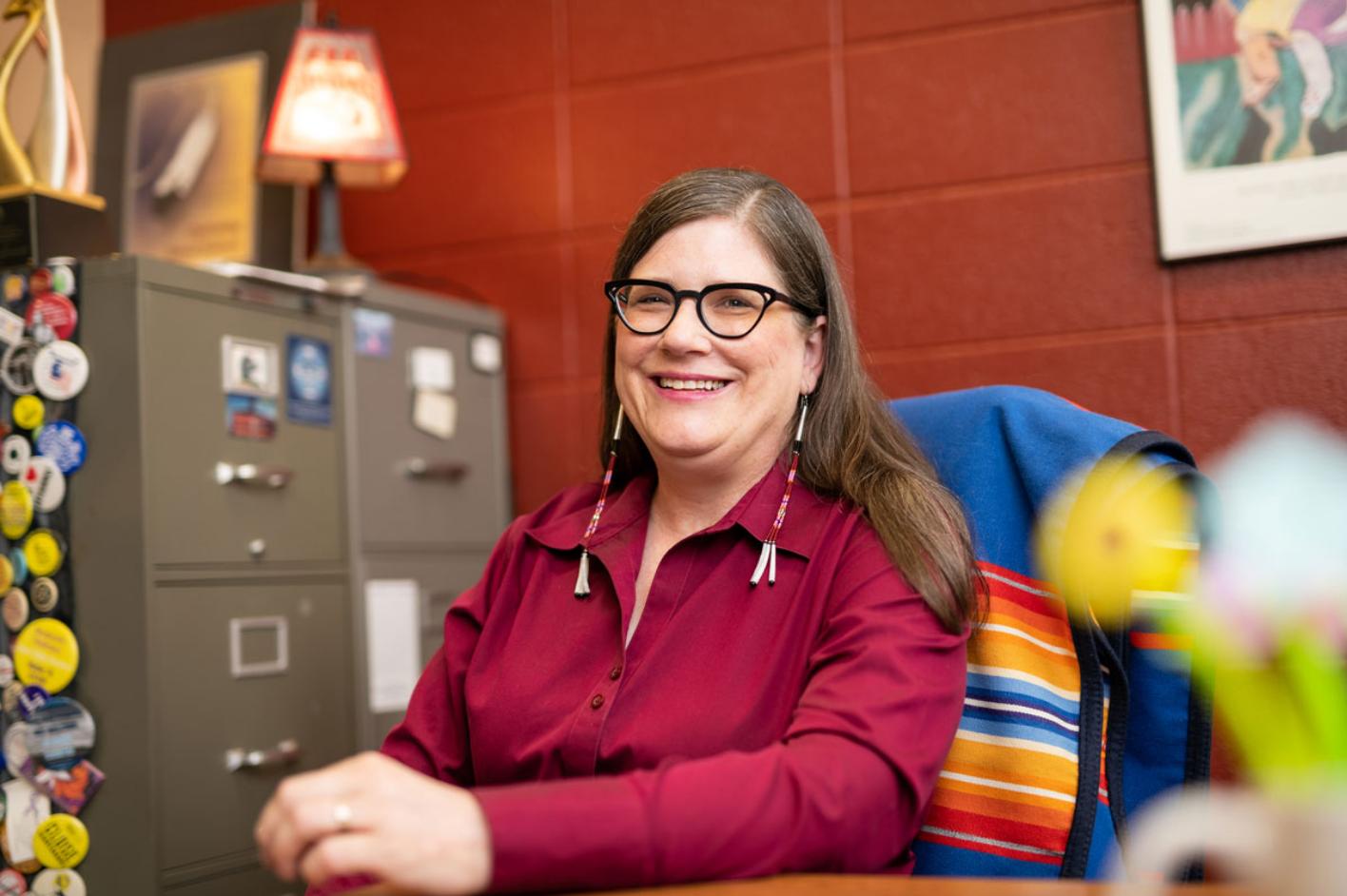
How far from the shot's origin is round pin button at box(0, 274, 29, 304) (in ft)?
7.59

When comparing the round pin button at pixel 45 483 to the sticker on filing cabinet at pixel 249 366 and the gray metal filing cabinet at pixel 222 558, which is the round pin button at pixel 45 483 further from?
the sticker on filing cabinet at pixel 249 366

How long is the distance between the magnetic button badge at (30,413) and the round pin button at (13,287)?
0.57 ft

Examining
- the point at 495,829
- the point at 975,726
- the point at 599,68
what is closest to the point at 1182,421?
the point at 975,726

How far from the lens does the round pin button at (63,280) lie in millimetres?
2289

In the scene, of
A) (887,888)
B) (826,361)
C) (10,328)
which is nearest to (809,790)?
(887,888)

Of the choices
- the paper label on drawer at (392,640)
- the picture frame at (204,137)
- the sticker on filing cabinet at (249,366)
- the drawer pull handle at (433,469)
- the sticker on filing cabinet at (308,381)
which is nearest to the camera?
the sticker on filing cabinet at (249,366)

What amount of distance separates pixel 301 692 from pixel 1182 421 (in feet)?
5.73

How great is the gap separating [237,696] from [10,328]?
74cm

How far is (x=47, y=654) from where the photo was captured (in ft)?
7.39

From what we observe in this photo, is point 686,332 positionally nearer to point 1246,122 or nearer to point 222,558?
point 222,558

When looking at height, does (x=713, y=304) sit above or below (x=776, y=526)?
above

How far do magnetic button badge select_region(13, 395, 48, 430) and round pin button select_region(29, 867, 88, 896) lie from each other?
2.41 feet

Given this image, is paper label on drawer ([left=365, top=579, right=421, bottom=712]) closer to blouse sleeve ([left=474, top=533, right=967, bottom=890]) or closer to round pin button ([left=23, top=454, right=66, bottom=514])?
round pin button ([left=23, top=454, right=66, bottom=514])

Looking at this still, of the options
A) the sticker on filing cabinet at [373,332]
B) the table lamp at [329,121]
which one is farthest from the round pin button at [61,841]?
the table lamp at [329,121]
